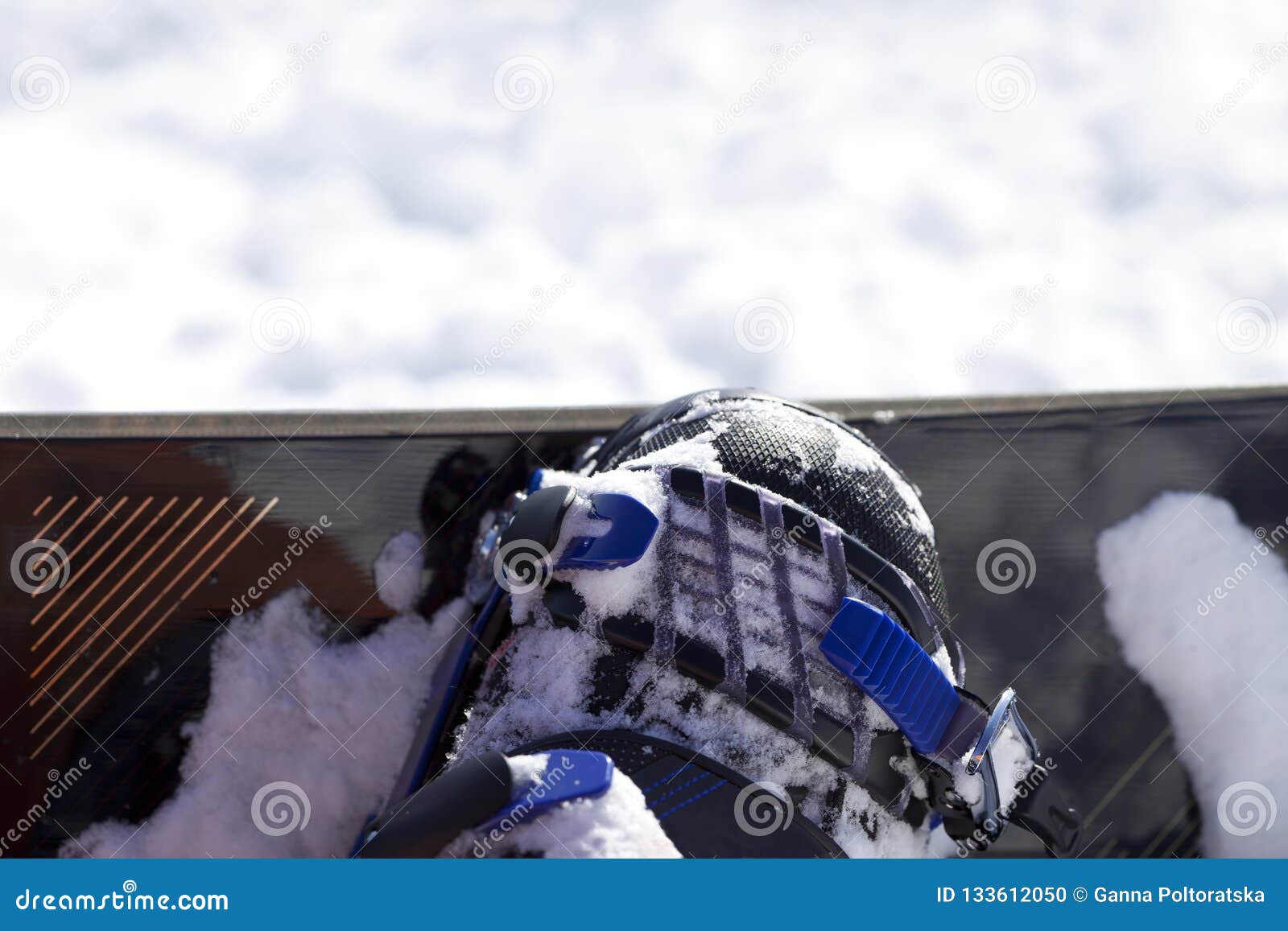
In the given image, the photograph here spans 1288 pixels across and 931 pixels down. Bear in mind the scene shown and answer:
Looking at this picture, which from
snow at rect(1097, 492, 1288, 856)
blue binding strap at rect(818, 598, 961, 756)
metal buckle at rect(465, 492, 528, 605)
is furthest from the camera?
snow at rect(1097, 492, 1288, 856)

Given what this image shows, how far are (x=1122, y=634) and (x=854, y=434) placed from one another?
1.99 ft

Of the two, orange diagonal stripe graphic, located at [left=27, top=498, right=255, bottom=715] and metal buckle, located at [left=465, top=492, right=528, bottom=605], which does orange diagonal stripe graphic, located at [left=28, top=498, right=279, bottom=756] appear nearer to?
orange diagonal stripe graphic, located at [left=27, top=498, right=255, bottom=715]

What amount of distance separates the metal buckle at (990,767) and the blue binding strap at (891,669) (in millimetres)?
34

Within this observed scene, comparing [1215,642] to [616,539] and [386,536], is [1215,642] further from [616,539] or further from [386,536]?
[386,536]

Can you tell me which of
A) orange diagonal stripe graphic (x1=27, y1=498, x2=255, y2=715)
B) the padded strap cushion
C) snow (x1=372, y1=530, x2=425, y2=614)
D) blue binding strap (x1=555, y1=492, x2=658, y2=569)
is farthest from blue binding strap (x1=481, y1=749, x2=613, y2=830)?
orange diagonal stripe graphic (x1=27, y1=498, x2=255, y2=715)

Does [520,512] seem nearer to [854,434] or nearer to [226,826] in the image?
[854,434]

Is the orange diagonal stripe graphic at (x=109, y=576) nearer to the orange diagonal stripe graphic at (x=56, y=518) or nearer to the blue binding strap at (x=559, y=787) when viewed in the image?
the orange diagonal stripe graphic at (x=56, y=518)

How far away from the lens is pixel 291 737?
1239 mm

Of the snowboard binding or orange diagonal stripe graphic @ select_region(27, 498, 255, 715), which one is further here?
orange diagonal stripe graphic @ select_region(27, 498, 255, 715)

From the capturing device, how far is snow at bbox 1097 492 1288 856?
133cm

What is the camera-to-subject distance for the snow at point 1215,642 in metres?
1.33

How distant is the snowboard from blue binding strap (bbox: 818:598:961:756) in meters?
0.53

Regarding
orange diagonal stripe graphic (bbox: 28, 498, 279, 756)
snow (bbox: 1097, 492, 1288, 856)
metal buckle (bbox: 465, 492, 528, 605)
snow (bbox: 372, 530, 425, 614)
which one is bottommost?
orange diagonal stripe graphic (bbox: 28, 498, 279, 756)

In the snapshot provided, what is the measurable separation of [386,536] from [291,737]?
0.90 feet
